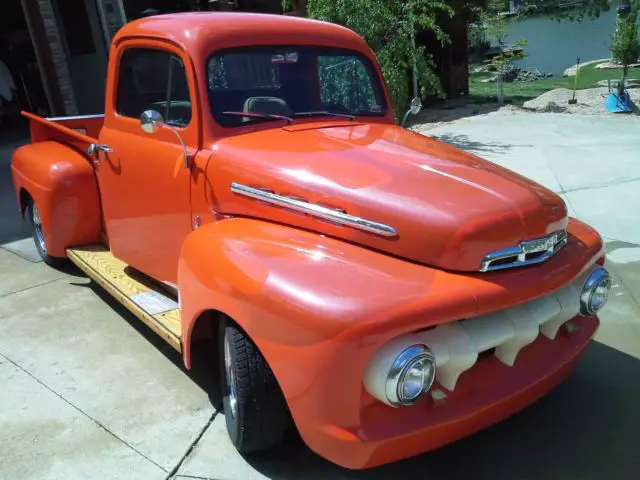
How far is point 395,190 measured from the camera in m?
2.48

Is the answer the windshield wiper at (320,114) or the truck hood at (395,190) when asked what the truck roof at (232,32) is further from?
the truck hood at (395,190)

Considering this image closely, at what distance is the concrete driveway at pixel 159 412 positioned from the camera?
2641mm

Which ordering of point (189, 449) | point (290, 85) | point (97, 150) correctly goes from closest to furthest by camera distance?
point (189, 449), point (290, 85), point (97, 150)

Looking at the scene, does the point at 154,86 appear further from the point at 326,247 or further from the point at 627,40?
the point at 627,40

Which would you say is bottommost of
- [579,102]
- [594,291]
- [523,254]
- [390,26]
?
[579,102]

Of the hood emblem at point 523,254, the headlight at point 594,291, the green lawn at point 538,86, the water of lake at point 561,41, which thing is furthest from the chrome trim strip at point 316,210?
the water of lake at point 561,41

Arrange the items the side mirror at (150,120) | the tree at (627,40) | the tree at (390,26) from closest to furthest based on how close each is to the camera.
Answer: the side mirror at (150,120) < the tree at (390,26) < the tree at (627,40)

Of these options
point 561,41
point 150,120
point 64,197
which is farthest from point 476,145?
point 561,41

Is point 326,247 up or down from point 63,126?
down

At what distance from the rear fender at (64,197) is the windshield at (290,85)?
5.74 feet

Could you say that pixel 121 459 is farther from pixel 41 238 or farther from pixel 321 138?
pixel 41 238

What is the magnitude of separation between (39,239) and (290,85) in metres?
2.99

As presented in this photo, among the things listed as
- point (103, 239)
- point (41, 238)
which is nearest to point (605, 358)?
point (103, 239)

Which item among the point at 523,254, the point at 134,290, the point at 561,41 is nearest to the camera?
the point at 523,254
